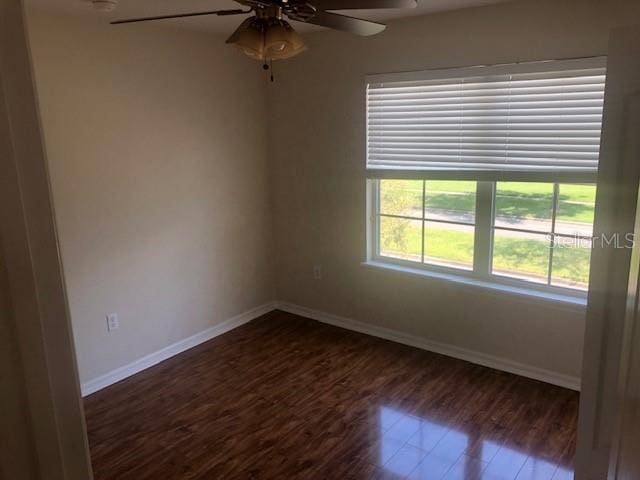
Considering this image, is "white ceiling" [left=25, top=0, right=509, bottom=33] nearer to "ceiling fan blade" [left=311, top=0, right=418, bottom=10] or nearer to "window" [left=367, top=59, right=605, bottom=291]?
"window" [left=367, top=59, right=605, bottom=291]

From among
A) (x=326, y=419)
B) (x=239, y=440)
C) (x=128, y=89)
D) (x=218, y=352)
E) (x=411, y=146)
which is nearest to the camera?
(x=239, y=440)

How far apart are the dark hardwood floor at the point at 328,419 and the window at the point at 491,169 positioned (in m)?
0.79

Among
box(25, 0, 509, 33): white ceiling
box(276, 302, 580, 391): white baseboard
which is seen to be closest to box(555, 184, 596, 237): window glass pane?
box(276, 302, 580, 391): white baseboard

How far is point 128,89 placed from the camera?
321 cm

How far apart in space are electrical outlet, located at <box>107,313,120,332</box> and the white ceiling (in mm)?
1888

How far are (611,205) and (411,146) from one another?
7.50 ft

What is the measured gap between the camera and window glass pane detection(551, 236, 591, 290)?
10.0ft

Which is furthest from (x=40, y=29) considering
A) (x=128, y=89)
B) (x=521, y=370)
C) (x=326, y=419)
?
(x=521, y=370)

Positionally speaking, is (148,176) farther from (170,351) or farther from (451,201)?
(451,201)

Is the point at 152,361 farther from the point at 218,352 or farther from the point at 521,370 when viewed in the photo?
the point at 521,370

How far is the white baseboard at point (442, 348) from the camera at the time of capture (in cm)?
324

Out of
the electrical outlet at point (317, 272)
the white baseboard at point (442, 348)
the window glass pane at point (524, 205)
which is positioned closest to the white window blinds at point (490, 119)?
the window glass pane at point (524, 205)

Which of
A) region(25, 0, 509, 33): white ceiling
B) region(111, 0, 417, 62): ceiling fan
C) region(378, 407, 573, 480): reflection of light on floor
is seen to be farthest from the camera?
region(25, 0, 509, 33): white ceiling

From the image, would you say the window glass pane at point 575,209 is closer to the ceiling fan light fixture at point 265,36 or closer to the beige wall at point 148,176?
the ceiling fan light fixture at point 265,36
